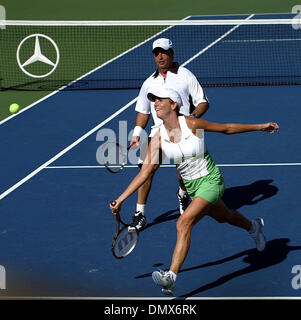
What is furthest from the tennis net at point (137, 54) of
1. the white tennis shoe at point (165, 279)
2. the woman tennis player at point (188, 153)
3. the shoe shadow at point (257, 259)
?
the white tennis shoe at point (165, 279)

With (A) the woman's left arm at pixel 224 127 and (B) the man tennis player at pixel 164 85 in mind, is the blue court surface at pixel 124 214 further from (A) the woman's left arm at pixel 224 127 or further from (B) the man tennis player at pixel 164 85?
(A) the woman's left arm at pixel 224 127

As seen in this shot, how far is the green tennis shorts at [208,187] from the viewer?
7.83 m

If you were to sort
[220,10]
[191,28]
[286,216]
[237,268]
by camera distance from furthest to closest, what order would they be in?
[220,10], [191,28], [286,216], [237,268]

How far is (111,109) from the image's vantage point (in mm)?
17094

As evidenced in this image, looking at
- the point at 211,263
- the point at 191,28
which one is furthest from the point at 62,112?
the point at 191,28

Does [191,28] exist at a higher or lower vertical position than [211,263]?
higher

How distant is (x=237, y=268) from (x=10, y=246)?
2.97 metres

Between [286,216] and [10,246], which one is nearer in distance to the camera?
[10,246]

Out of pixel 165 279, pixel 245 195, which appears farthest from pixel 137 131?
pixel 165 279

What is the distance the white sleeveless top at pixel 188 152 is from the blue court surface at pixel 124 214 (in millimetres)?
1295

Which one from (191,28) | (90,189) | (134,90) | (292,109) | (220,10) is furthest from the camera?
(220,10)

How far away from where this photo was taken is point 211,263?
8.79 metres

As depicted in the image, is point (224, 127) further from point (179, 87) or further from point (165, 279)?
point (179, 87)

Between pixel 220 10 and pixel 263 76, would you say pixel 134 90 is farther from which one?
pixel 220 10
